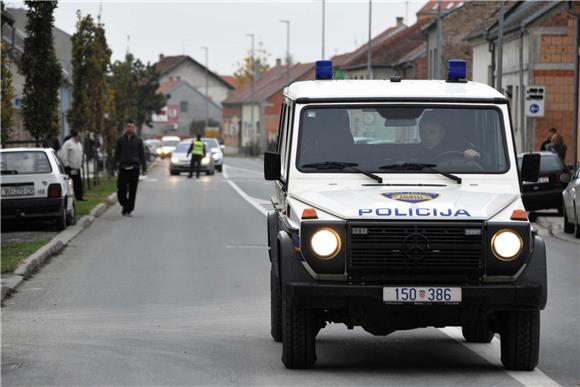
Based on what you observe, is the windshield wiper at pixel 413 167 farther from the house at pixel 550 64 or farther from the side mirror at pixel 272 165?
the house at pixel 550 64

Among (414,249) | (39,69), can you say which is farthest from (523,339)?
(39,69)

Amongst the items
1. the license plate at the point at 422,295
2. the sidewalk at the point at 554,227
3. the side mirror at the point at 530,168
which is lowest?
the sidewalk at the point at 554,227

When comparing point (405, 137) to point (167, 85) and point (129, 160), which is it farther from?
point (167, 85)

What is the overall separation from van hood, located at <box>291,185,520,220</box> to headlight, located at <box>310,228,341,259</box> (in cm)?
14

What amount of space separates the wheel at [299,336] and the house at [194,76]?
176 m

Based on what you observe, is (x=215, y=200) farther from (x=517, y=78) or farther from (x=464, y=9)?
(x=464, y=9)

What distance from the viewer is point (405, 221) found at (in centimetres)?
891

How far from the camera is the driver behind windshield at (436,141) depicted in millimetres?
10047

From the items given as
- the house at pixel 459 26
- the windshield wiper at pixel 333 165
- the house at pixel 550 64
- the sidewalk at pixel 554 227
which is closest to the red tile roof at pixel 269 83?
the house at pixel 459 26

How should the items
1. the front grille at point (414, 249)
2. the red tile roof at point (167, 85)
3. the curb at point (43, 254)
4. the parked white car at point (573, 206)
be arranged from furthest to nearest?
the red tile roof at point (167, 85)
the parked white car at point (573, 206)
the curb at point (43, 254)
the front grille at point (414, 249)

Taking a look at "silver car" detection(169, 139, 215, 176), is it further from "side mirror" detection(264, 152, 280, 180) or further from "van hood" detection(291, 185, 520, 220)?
"van hood" detection(291, 185, 520, 220)

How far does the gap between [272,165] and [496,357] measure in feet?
6.97

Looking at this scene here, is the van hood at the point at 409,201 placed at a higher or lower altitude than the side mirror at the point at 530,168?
lower

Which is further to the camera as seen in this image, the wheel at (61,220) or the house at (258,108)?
the house at (258,108)
